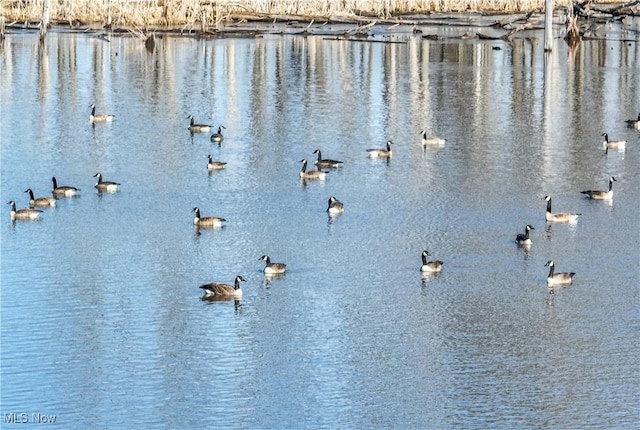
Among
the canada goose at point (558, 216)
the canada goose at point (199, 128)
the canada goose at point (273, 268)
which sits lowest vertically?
the canada goose at point (273, 268)

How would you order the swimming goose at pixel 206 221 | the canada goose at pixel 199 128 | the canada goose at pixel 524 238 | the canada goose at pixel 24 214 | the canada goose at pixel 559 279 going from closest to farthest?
the canada goose at pixel 559 279 < the canada goose at pixel 524 238 < the swimming goose at pixel 206 221 < the canada goose at pixel 24 214 < the canada goose at pixel 199 128

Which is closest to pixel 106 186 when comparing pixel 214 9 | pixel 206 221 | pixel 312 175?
pixel 206 221

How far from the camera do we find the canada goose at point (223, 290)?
19.5m

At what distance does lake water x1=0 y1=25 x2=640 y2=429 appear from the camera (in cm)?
1595

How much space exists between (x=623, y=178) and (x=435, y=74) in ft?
57.9

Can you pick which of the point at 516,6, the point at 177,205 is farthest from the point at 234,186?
the point at 516,6

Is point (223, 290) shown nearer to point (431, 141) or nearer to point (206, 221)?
point (206, 221)

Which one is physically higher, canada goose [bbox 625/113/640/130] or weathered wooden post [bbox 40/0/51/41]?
weathered wooden post [bbox 40/0/51/41]

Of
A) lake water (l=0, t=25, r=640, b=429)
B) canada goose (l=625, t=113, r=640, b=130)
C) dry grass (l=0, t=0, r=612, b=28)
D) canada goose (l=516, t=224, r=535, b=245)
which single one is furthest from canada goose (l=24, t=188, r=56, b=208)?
dry grass (l=0, t=0, r=612, b=28)

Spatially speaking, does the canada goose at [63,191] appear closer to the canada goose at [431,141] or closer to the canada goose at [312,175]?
the canada goose at [312,175]

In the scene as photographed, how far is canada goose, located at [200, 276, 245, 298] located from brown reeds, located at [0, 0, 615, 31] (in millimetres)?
38191

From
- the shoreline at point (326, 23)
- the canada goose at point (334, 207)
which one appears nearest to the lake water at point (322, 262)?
the canada goose at point (334, 207)

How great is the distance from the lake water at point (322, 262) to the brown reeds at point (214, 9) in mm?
16440

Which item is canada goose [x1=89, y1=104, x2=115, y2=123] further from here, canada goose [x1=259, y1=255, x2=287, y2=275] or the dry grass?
the dry grass
